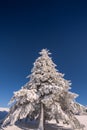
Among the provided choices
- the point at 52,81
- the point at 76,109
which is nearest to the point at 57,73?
the point at 52,81

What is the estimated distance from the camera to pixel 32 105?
2106 cm

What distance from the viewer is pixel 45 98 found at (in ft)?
68.2

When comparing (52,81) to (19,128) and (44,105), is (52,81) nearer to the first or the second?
(44,105)

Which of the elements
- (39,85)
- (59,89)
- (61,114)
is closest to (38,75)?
(39,85)

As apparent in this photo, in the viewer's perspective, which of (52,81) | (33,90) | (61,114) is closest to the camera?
(61,114)

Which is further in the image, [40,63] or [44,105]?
[40,63]

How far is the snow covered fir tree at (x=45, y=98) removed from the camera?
2033cm

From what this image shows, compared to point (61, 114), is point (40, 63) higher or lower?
higher

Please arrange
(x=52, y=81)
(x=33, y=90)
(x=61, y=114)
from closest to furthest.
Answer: (x=61, y=114), (x=33, y=90), (x=52, y=81)

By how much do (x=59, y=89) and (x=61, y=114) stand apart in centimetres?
255

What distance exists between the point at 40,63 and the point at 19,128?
7836 mm

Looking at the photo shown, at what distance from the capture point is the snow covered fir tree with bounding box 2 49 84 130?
66.7 ft

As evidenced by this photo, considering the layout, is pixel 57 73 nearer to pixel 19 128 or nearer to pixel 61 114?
pixel 61 114

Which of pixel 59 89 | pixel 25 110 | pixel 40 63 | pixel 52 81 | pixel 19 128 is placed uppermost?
pixel 40 63
